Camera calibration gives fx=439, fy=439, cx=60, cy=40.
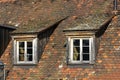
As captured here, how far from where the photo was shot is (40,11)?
21.8m

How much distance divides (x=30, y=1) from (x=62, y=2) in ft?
6.77

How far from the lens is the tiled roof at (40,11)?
20.3 meters

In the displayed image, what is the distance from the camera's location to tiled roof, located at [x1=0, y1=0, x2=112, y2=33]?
800 inches

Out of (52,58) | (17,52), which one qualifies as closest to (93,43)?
(52,58)

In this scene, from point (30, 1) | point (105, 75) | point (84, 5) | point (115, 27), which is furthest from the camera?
point (30, 1)

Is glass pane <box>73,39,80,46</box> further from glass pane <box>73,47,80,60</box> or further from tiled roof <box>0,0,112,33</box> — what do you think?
tiled roof <box>0,0,112,33</box>

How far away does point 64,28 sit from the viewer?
65.3 ft

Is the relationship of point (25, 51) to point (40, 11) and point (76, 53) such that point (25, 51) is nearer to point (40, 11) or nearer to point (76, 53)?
point (76, 53)

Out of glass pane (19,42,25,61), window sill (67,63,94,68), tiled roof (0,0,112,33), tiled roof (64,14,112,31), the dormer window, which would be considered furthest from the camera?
tiled roof (0,0,112,33)

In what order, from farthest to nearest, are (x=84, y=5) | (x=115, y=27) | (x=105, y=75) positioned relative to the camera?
(x=84, y=5), (x=115, y=27), (x=105, y=75)

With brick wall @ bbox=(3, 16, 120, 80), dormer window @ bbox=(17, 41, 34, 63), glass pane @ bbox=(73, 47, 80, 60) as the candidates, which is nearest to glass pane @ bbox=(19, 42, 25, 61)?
dormer window @ bbox=(17, 41, 34, 63)

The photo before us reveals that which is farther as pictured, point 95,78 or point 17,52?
point 17,52

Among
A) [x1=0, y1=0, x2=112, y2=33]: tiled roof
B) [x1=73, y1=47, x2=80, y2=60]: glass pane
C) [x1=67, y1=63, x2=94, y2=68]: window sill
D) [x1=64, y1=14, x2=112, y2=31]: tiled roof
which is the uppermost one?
[x1=0, y1=0, x2=112, y2=33]: tiled roof

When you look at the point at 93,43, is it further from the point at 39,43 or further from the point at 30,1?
the point at 30,1
